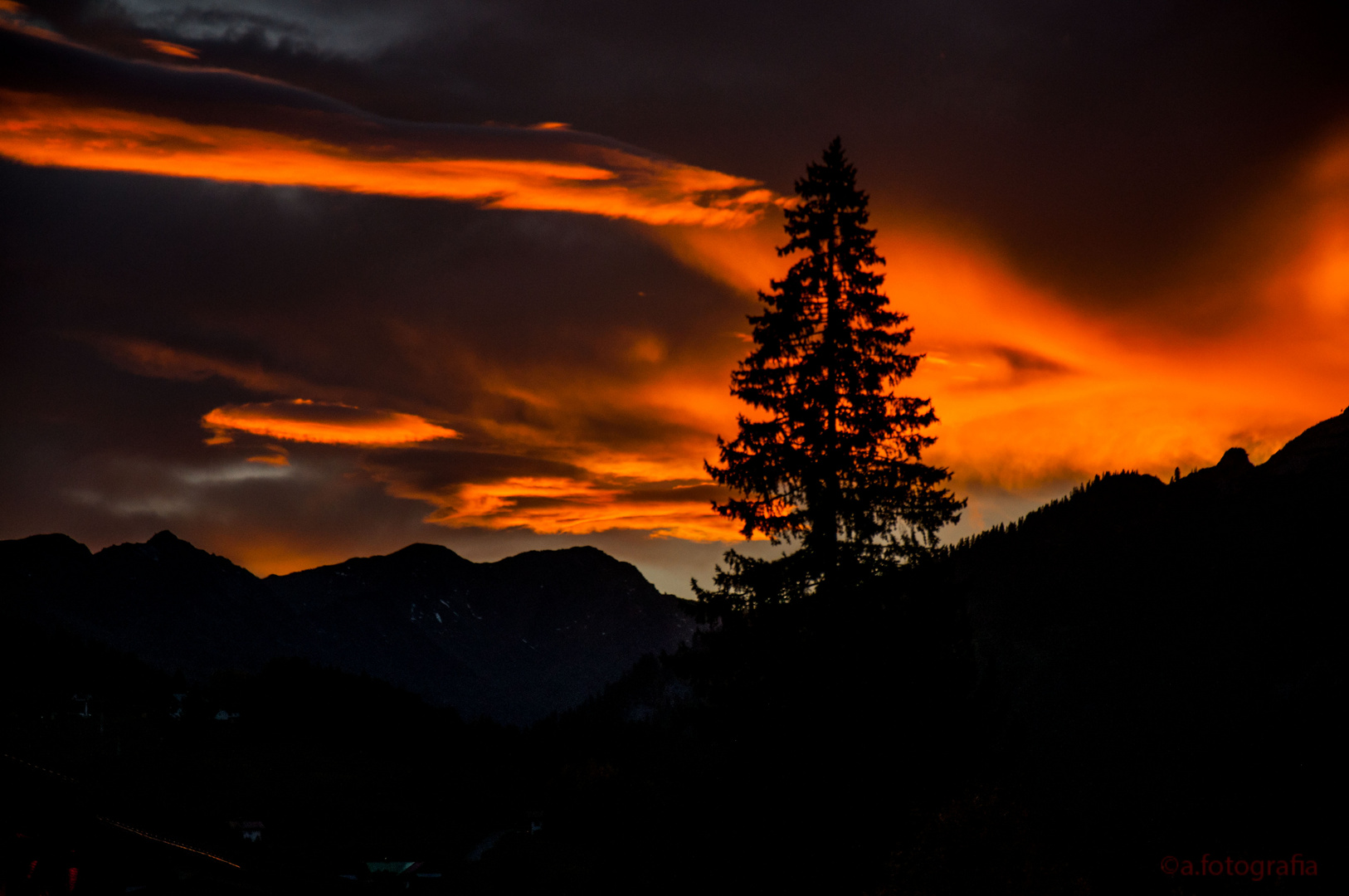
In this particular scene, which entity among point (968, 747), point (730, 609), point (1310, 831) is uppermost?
→ point (730, 609)

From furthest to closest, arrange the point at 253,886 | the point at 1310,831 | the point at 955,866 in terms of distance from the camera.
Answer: the point at 1310,831
the point at 955,866
the point at 253,886

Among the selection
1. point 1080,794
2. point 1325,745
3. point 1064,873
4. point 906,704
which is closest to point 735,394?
point 906,704

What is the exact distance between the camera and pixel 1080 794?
180 metres

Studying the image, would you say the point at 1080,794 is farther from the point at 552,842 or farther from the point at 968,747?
the point at 968,747

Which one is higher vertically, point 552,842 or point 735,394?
point 735,394

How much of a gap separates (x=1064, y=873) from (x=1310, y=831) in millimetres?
155012

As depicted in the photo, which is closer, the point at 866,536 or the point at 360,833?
the point at 866,536

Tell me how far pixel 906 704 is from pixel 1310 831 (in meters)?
158

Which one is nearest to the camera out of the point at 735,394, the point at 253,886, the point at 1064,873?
the point at 253,886

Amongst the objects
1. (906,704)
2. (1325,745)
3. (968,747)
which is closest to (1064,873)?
(968,747)

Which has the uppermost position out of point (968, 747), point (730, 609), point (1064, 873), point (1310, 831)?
point (730, 609)

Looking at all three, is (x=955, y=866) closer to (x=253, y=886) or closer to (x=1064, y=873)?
(x=1064, y=873)

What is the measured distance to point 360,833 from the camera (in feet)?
606

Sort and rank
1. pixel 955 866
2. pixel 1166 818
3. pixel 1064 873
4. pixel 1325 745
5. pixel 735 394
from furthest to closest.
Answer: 1. pixel 1325 745
2. pixel 1166 818
3. pixel 735 394
4. pixel 1064 873
5. pixel 955 866
